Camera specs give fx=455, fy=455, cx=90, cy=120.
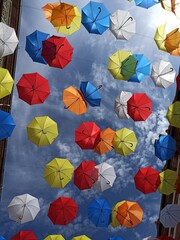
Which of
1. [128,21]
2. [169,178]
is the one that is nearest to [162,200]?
[169,178]

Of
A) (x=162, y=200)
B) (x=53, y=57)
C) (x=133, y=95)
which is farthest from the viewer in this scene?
(x=162, y=200)

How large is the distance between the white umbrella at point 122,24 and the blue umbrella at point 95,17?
1.22 ft

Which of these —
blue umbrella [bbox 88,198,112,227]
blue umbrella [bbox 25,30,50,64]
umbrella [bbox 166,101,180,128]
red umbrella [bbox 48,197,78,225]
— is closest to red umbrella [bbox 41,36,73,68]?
blue umbrella [bbox 25,30,50,64]

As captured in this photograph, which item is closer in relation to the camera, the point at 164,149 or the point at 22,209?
the point at 164,149

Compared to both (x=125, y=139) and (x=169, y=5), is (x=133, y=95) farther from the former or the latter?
(x=169, y=5)

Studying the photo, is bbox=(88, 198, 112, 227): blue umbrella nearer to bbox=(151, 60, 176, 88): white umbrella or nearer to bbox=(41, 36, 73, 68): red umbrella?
bbox=(151, 60, 176, 88): white umbrella

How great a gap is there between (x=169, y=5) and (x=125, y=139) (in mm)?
6209

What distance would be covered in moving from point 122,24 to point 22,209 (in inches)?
377

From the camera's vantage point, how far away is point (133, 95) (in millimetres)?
20438

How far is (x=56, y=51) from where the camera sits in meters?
19.0

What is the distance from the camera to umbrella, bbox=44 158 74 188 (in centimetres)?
2066

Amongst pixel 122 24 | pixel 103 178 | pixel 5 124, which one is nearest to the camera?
pixel 5 124

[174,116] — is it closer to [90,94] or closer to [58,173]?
[90,94]

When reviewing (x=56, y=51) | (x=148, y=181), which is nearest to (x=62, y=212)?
(x=148, y=181)
